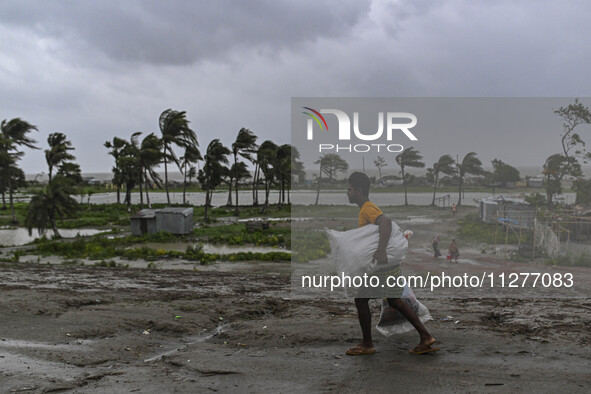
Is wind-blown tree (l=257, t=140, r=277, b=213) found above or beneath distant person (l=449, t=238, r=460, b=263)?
above

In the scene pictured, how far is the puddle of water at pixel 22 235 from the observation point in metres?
26.0

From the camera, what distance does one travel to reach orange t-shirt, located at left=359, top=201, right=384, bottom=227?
15.9 ft

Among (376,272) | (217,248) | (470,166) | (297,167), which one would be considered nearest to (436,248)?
(470,166)

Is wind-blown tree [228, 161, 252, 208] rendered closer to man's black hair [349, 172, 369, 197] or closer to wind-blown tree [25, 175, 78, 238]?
wind-blown tree [25, 175, 78, 238]

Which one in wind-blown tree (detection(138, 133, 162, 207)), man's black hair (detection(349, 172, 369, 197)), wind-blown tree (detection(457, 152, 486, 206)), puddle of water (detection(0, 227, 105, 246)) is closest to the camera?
man's black hair (detection(349, 172, 369, 197))

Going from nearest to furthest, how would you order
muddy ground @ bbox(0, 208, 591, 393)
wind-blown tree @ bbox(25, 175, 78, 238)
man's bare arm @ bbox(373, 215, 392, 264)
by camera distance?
muddy ground @ bbox(0, 208, 591, 393) → man's bare arm @ bbox(373, 215, 392, 264) → wind-blown tree @ bbox(25, 175, 78, 238)

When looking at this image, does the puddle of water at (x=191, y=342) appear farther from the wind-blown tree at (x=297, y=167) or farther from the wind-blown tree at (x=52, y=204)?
the wind-blown tree at (x=52, y=204)

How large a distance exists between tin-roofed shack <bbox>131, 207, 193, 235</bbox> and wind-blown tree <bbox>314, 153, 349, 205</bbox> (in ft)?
67.3

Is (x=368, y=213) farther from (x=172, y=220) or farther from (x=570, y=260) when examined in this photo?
(x=172, y=220)

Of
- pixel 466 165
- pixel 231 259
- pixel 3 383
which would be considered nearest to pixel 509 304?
pixel 466 165

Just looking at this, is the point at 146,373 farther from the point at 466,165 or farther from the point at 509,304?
the point at 466,165

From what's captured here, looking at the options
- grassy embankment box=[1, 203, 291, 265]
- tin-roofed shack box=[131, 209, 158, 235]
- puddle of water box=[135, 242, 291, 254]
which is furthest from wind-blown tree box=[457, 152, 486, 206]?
tin-roofed shack box=[131, 209, 158, 235]

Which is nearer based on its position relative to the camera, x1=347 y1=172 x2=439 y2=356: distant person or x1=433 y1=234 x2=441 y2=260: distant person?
x1=347 y1=172 x2=439 y2=356: distant person

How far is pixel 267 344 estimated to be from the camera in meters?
5.82
